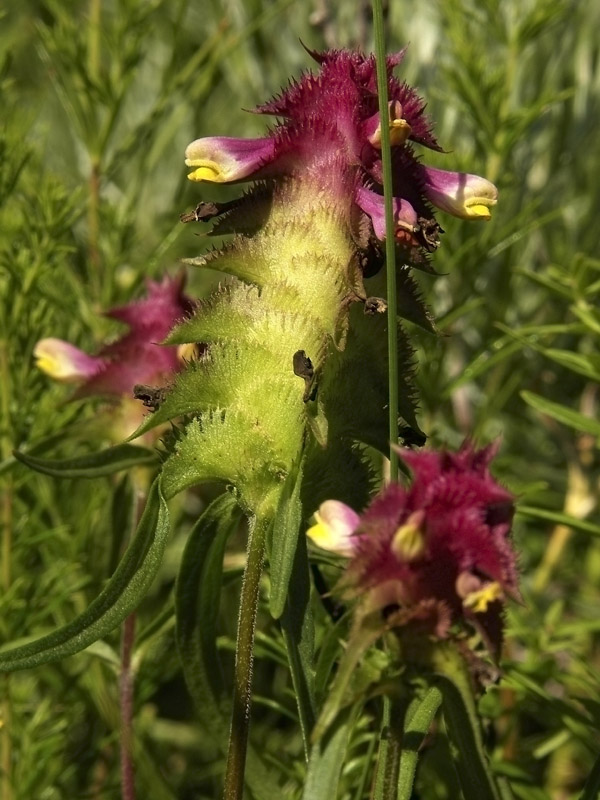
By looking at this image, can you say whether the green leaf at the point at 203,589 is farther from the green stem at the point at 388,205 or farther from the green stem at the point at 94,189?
the green stem at the point at 94,189

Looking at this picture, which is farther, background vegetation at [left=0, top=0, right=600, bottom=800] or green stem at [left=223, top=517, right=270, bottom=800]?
background vegetation at [left=0, top=0, right=600, bottom=800]

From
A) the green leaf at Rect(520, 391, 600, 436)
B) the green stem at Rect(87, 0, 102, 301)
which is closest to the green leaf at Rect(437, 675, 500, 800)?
the green leaf at Rect(520, 391, 600, 436)

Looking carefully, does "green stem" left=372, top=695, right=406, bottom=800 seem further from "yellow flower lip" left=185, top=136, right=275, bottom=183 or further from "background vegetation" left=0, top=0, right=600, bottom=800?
"yellow flower lip" left=185, top=136, right=275, bottom=183

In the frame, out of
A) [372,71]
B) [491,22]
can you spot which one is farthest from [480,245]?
[372,71]

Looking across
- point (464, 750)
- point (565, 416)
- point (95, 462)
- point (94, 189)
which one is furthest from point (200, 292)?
point (464, 750)

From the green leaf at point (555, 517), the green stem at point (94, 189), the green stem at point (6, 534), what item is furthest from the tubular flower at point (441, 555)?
the green stem at point (94, 189)

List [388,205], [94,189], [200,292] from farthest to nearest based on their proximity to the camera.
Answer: [200,292] → [94,189] → [388,205]

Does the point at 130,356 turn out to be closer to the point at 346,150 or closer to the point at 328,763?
the point at 346,150

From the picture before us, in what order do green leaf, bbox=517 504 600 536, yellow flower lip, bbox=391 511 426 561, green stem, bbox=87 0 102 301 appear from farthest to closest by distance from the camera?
1. green stem, bbox=87 0 102 301
2. green leaf, bbox=517 504 600 536
3. yellow flower lip, bbox=391 511 426 561
